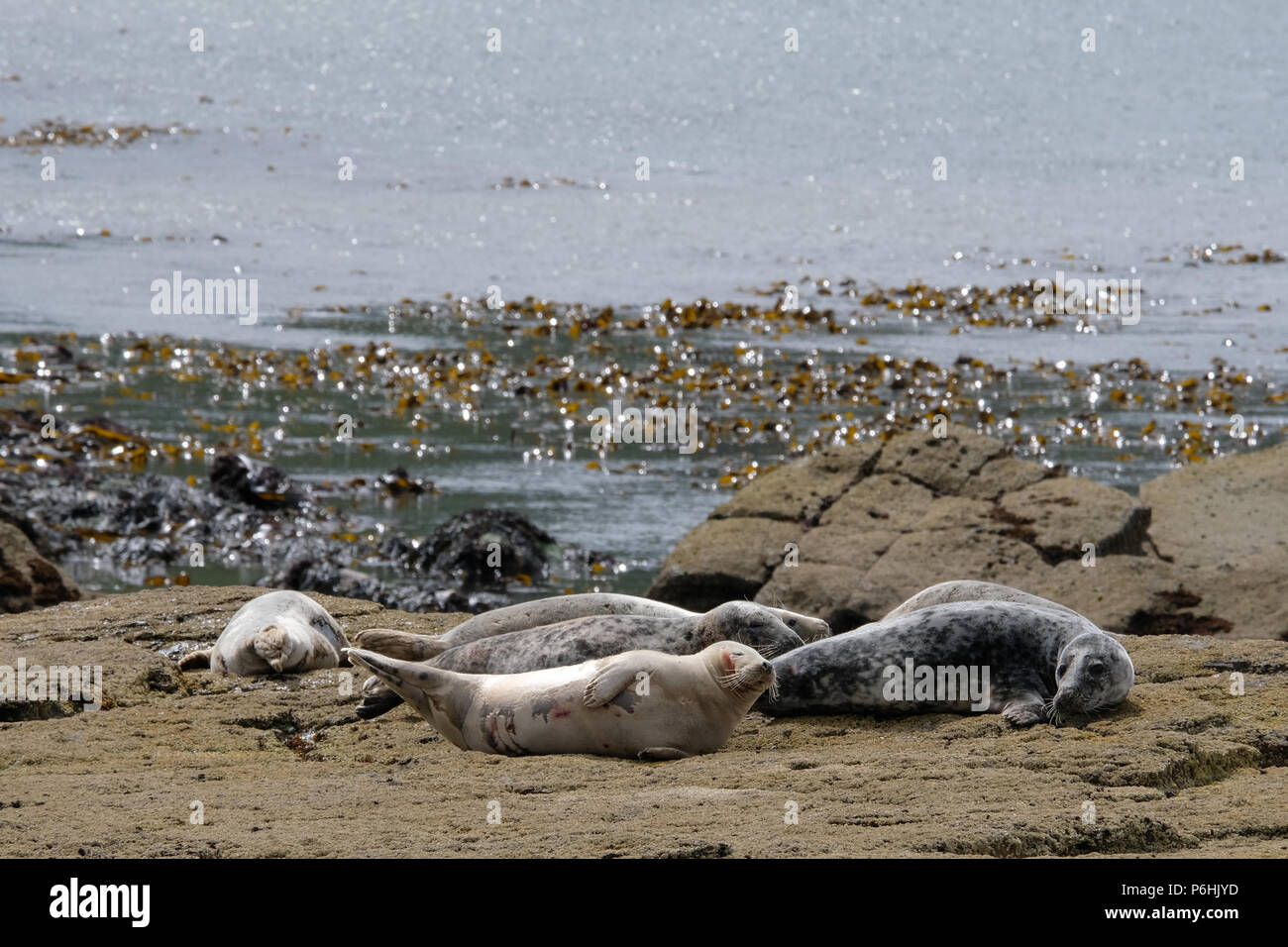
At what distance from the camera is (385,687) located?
236 inches

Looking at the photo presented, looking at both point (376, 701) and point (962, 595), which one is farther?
point (962, 595)

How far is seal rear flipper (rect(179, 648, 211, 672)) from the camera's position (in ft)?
22.1

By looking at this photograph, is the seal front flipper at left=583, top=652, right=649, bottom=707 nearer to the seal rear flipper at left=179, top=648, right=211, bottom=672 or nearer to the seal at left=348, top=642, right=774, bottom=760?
the seal at left=348, top=642, right=774, bottom=760

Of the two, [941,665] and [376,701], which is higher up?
[941,665]

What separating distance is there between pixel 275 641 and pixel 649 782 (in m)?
2.31

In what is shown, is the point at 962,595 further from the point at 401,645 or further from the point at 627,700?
the point at 401,645

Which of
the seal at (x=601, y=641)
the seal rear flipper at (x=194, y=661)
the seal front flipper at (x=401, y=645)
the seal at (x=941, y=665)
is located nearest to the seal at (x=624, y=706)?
the seal at (x=601, y=641)

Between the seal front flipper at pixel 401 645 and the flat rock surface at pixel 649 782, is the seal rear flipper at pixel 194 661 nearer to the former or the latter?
the flat rock surface at pixel 649 782

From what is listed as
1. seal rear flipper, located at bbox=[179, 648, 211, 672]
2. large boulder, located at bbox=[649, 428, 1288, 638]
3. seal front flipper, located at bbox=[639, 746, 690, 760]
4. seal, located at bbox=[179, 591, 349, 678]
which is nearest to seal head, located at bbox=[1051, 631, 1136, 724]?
seal front flipper, located at bbox=[639, 746, 690, 760]

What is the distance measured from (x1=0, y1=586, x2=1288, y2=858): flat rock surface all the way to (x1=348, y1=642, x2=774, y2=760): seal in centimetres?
13

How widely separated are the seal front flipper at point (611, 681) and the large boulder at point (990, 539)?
3306 millimetres

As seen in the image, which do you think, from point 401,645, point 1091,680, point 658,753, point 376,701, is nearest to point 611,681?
point 658,753

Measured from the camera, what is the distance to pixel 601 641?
5.84 metres
